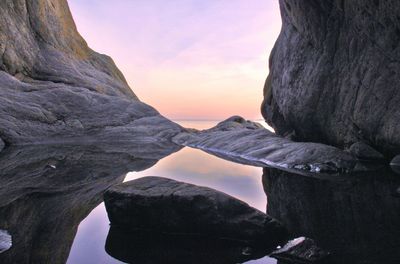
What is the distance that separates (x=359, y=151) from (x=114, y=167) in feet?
37.9

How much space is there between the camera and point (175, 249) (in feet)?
20.7

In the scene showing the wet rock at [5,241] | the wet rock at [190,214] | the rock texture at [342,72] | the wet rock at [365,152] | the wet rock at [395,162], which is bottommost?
the wet rock at [5,241]

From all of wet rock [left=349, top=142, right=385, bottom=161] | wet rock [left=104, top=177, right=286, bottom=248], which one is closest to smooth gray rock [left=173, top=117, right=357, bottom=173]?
wet rock [left=349, top=142, right=385, bottom=161]

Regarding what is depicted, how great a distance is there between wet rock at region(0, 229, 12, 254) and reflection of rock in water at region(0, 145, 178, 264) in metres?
0.08

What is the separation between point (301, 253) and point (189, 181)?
887cm

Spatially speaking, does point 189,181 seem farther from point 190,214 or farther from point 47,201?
point 190,214

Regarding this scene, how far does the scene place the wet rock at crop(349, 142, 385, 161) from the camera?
18.6 metres

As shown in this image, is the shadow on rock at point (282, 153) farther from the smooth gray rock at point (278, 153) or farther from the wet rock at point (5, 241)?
the wet rock at point (5, 241)

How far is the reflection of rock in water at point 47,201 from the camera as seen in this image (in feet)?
20.3

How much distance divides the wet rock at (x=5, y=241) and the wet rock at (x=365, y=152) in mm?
16416

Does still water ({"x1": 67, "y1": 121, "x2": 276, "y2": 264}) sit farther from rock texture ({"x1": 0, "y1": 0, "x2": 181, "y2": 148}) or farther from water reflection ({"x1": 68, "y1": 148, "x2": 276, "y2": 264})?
rock texture ({"x1": 0, "y1": 0, "x2": 181, "y2": 148})

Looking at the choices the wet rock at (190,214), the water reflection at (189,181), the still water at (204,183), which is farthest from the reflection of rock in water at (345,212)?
the wet rock at (190,214)

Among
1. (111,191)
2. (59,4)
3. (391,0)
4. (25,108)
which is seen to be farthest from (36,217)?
(59,4)

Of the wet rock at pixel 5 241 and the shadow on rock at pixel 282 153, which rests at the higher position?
the shadow on rock at pixel 282 153
